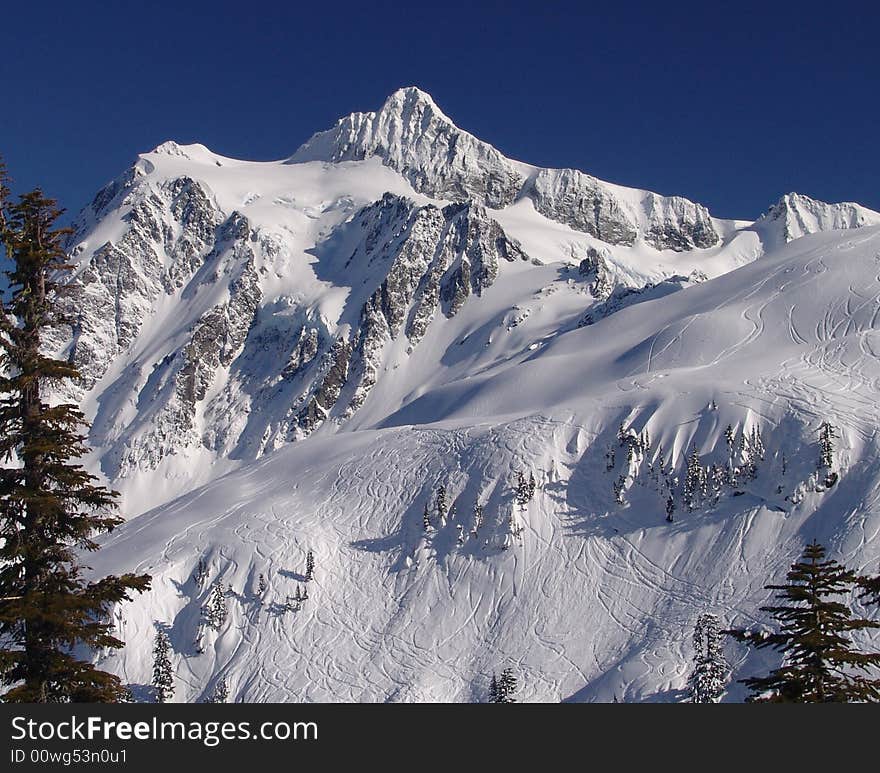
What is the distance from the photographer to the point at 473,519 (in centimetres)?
7900

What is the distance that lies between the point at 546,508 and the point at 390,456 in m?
21.1

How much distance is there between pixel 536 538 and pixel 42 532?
208 feet

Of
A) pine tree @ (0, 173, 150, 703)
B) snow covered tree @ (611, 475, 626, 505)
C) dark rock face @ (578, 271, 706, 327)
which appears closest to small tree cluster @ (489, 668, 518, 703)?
snow covered tree @ (611, 475, 626, 505)

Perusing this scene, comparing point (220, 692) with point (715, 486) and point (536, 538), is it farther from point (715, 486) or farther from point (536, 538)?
point (715, 486)

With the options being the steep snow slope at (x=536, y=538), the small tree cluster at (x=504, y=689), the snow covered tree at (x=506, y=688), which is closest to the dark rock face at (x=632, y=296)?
the steep snow slope at (x=536, y=538)

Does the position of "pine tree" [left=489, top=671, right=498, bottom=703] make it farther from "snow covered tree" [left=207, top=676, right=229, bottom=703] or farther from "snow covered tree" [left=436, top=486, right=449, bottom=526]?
"snow covered tree" [left=207, top=676, right=229, bottom=703]

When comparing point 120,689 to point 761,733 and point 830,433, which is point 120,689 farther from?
point 830,433

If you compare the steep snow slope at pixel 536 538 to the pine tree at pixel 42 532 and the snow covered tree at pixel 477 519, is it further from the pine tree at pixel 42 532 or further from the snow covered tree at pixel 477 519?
the pine tree at pixel 42 532

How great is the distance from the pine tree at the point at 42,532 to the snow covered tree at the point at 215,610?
6104 cm

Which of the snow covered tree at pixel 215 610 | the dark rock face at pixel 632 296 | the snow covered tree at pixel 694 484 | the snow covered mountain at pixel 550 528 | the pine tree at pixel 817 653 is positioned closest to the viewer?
the pine tree at pixel 817 653

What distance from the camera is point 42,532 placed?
15.2 m

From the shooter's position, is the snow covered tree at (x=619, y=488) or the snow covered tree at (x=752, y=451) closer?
the snow covered tree at (x=752, y=451)

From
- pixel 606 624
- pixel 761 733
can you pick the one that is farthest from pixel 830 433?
pixel 761 733

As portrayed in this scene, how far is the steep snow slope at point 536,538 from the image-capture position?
65188 mm
